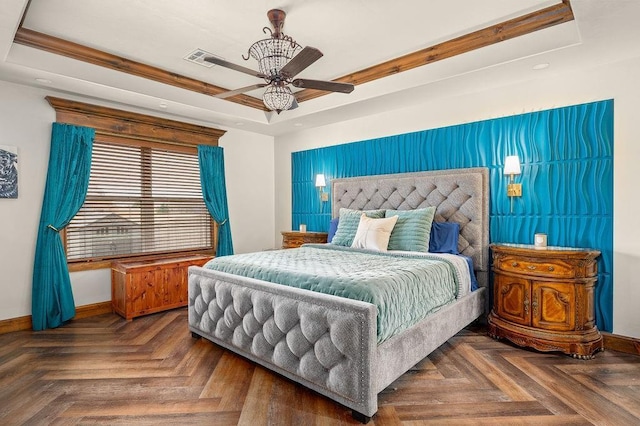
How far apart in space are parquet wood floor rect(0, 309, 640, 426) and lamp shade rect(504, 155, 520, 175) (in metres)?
1.62

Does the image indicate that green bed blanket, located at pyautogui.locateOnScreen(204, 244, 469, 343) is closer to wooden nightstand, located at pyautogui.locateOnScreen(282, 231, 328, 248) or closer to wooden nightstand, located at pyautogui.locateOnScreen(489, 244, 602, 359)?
wooden nightstand, located at pyautogui.locateOnScreen(489, 244, 602, 359)

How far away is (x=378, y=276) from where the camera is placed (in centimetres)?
233

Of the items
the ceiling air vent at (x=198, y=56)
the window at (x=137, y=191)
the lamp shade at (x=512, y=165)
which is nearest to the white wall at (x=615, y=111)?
the lamp shade at (x=512, y=165)

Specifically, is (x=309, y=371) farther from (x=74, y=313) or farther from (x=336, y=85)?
(x=74, y=313)

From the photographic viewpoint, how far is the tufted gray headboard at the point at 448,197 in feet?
11.7

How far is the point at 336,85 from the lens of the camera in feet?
8.71

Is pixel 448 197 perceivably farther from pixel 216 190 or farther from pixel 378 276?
pixel 216 190

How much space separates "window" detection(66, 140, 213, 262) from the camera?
3.97 meters

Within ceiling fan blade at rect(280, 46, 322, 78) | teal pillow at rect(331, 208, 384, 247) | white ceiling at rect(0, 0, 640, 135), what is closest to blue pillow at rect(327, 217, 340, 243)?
teal pillow at rect(331, 208, 384, 247)

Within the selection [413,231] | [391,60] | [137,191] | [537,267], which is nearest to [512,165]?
[537,267]

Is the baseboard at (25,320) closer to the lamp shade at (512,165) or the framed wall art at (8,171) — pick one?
the framed wall art at (8,171)

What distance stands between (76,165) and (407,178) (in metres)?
3.75

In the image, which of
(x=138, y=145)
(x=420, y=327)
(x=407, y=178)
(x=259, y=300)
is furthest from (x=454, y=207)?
(x=138, y=145)

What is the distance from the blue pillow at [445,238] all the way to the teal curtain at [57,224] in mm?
3871
